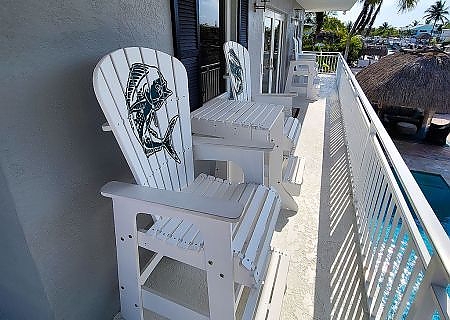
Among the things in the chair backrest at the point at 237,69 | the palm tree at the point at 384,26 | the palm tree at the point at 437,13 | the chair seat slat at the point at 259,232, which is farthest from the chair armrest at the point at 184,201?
the palm tree at the point at 437,13

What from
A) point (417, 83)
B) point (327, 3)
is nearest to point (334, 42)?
point (327, 3)

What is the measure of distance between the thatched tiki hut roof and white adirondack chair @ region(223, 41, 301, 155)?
5.53m

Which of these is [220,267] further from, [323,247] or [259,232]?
[323,247]

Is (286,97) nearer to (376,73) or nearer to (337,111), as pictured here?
(337,111)

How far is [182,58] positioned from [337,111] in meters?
4.41

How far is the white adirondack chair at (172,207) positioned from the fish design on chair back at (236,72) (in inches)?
42.1

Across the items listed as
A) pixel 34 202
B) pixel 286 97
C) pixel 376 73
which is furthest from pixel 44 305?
pixel 376 73

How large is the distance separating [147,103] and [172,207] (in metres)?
0.61

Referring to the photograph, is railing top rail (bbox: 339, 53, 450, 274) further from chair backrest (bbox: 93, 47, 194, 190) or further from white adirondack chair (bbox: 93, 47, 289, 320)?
chair backrest (bbox: 93, 47, 194, 190)

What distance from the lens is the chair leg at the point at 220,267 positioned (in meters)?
1.01

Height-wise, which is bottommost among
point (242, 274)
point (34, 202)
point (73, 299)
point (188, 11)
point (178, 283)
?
point (178, 283)

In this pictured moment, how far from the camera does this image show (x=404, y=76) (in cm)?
709

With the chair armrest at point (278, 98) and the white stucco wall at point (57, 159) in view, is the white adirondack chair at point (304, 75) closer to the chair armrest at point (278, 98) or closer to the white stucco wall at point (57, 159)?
the chair armrest at point (278, 98)

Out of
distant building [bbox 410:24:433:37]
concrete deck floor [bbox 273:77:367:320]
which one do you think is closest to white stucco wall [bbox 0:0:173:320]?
concrete deck floor [bbox 273:77:367:320]
